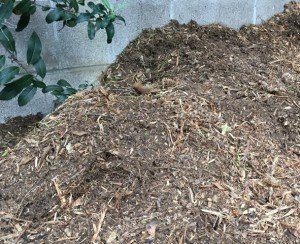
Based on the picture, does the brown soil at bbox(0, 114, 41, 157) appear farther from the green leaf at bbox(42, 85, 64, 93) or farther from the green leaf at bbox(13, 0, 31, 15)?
the green leaf at bbox(13, 0, 31, 15)

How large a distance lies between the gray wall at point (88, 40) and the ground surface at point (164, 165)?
38cm

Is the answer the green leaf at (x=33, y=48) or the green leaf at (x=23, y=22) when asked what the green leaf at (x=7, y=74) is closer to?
the green leaf at (x=33, y=48)

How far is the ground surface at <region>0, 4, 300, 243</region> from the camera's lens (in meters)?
1.45

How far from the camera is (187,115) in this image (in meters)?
1.88

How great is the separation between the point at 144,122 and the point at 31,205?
60cm

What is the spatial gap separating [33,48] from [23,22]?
0.16m

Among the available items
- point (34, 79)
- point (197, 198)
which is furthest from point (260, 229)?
point (34, 79)

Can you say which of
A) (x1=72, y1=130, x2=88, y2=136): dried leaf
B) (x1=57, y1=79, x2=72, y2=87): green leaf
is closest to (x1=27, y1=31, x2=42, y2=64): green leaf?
(x1=57, y1=79, x2=72, y2=87): green leaf

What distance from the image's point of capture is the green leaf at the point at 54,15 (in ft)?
7.30

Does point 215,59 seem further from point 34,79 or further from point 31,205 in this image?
point 31,205

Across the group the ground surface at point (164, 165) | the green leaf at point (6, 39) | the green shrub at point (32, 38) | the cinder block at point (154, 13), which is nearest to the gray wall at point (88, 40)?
the cinder block at point (154, 13)

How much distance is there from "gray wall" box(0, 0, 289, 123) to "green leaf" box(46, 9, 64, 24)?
17 cm

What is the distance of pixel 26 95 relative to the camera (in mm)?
2205

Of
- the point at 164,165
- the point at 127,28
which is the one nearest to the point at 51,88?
the point at 127,28
